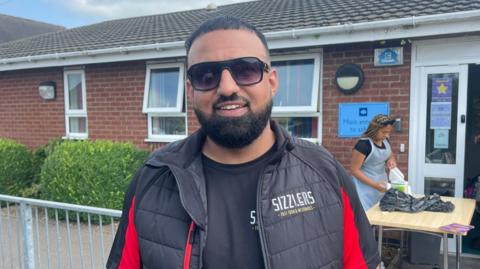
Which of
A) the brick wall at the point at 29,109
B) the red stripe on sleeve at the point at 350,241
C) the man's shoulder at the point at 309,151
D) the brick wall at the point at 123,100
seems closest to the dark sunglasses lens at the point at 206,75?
the man's shoulder at the point at 309,151

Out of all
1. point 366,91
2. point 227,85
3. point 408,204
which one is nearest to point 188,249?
point 227,85

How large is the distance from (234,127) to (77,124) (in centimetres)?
714

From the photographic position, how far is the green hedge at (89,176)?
5.80m

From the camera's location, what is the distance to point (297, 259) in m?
1.29

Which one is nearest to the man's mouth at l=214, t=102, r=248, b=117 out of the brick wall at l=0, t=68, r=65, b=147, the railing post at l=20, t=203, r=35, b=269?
the railing post at l=20, t=203, r=35, b=269

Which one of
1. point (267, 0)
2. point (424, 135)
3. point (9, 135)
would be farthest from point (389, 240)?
point (9, 135)

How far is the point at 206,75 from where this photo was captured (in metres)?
1.42

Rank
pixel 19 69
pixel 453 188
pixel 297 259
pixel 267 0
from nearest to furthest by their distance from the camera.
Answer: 1. pixel 297 259
2. pixel 453 188
3. pixel 19 69
4. pixel 267 0

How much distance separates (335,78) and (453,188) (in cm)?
198

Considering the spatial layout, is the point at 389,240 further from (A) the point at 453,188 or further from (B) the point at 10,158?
(B) the point at 10,158

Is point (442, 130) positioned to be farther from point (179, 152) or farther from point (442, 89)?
point (179, 152)

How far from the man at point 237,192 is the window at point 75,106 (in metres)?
6.66

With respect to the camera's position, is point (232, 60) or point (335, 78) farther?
point (335, 78)

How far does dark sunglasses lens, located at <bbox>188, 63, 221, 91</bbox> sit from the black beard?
7 centimetres
